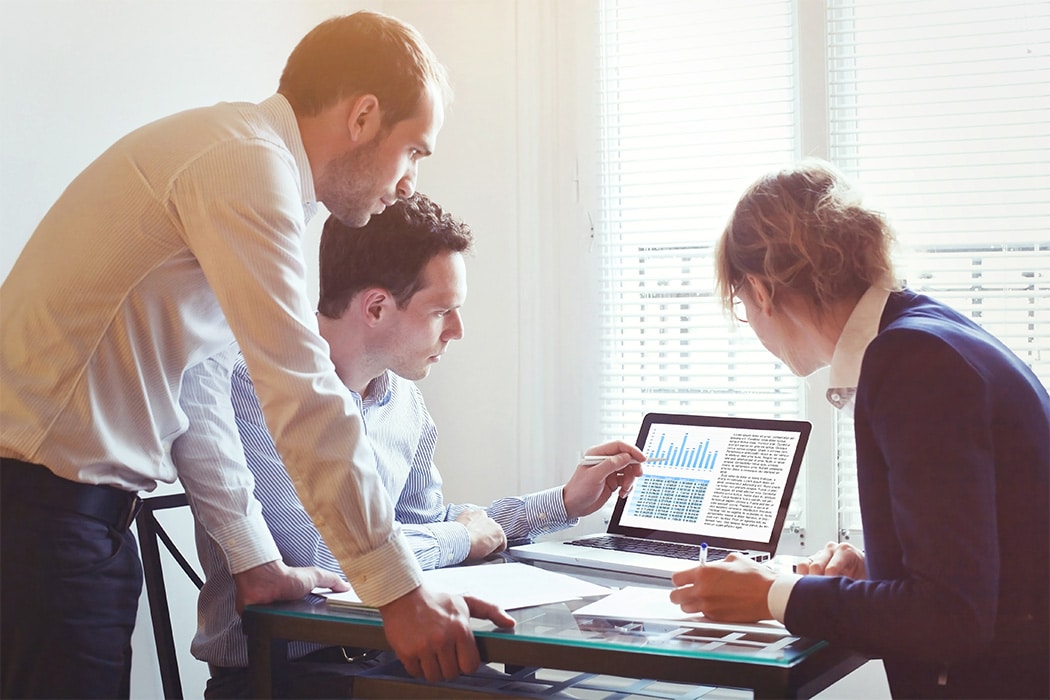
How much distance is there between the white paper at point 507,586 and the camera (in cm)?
145

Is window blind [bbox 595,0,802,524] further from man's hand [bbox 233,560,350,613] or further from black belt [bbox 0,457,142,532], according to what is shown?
black belt [bbox 0,457,142,532]

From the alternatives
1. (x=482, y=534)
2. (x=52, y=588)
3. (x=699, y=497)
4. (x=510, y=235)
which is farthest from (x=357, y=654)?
(x=510, y=235)

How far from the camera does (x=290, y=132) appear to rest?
1.51m

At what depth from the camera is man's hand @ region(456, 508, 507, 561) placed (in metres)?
1.92

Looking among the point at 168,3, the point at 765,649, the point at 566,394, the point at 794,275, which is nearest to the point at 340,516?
the point at 765,649

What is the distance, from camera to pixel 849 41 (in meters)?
2.77

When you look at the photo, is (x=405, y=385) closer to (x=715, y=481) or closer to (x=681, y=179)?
(x=715, y=481)

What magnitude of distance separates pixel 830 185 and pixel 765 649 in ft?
2.25

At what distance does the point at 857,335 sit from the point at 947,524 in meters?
0.36

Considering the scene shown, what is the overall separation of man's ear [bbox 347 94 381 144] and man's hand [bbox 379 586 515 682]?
2.29ft

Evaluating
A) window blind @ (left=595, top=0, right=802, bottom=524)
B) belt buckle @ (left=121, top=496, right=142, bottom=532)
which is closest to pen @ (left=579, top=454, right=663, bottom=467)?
window blind @ (left=595, top=0, right=802, bottom=524)

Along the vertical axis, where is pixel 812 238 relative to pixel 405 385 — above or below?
above

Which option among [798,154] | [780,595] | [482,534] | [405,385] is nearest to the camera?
[780,595]

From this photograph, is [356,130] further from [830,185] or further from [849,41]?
[849,41]
